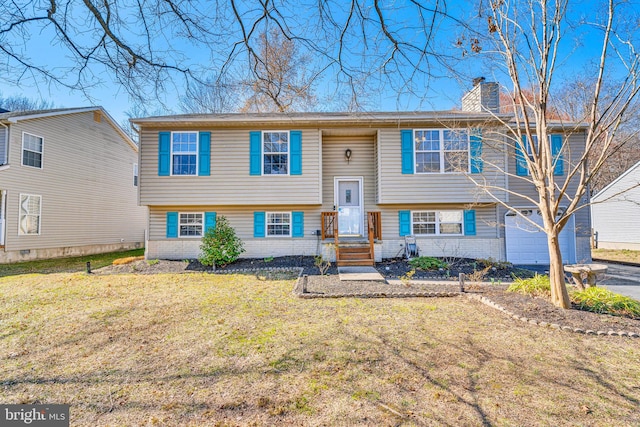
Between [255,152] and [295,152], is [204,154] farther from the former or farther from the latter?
[295,152]

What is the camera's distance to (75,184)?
1362 centimetres

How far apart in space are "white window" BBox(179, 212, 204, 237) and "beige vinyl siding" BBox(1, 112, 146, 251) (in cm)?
639

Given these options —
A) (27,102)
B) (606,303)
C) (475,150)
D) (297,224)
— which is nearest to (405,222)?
(475,150)

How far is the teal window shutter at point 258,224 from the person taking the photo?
421 inches

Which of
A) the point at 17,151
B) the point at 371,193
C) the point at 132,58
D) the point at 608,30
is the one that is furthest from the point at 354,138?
the point at 17,151

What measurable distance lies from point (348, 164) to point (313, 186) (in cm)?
173

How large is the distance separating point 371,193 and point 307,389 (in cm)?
883

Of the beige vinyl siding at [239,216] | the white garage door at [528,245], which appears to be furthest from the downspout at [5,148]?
the white garage door at [528,245]

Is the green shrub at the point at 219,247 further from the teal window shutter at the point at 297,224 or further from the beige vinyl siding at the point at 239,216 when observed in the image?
the teal window shutter at the point at 297,224

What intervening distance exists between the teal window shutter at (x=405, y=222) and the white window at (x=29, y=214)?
1405 cm

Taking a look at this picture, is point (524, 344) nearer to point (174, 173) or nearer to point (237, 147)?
point (237, 147)

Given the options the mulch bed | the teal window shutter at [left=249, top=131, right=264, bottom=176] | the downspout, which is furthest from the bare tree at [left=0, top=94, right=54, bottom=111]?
the teal window shutter at [left=249, top=131, right=264, bottom=176]

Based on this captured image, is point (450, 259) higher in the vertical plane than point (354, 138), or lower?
lower

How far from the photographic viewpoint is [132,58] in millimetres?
3678
